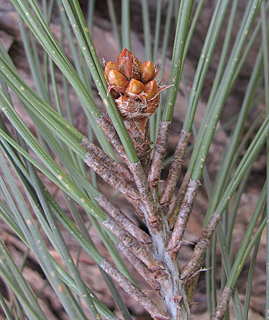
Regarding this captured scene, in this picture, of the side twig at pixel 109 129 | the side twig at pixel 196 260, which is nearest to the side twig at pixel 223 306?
the side twig at pixel 196 260

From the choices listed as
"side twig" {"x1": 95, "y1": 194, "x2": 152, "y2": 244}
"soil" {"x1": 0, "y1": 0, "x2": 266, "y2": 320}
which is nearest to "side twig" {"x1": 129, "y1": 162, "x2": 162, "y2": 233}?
"side twig" {"x1": 95, "y1": 194, "x2": 152, "y2": 244}

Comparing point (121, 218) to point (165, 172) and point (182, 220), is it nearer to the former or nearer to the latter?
point (182, 220)

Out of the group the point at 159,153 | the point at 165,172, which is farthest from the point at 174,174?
the point at 165,172

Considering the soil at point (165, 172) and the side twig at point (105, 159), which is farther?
the soil at point (165, 172)

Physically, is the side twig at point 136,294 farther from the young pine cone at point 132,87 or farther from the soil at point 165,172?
the soil at point 165,172

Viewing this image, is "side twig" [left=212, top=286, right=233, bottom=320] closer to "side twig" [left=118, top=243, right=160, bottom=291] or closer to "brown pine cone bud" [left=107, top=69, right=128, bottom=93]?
"side twig" [left=118, top=243, right=160, bottom=291]
